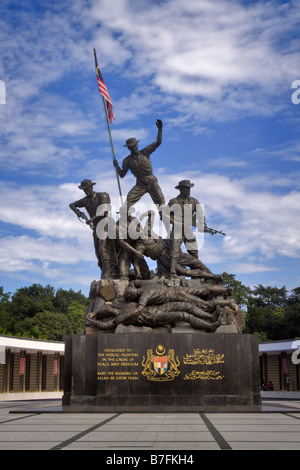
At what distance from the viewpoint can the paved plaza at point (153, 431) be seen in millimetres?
6414

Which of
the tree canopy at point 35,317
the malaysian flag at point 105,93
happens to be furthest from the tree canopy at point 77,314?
the malaysian flag at point 105,93

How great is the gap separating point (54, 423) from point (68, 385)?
3.50 metres

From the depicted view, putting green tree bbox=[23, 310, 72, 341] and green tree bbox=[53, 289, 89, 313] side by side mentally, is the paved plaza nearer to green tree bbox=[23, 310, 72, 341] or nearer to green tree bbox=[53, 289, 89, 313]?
green tree bbox=[23, 310, 72, 341]

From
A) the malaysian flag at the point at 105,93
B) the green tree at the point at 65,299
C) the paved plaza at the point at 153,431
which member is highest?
the malaysian flag at the point at 105,93

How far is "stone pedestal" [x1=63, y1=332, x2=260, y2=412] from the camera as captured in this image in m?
12.0

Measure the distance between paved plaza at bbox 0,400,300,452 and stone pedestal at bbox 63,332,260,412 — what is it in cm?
101

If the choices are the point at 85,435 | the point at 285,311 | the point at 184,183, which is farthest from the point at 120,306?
the point at 285,311

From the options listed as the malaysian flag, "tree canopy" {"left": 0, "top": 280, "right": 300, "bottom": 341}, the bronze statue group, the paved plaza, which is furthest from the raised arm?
"tree canopy" {"left": 0, "top": 280, "right": 300, "bottom": 341}

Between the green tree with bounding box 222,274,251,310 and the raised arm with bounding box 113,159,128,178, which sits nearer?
the raised arm with bounding box 113,159,128,178

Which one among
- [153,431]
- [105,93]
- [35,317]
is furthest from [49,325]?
[153,431]

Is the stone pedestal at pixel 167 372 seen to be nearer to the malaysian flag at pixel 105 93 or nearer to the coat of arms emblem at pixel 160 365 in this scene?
the coat of arms emblem at pixel 160 365

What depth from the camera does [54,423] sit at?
9289 mm
